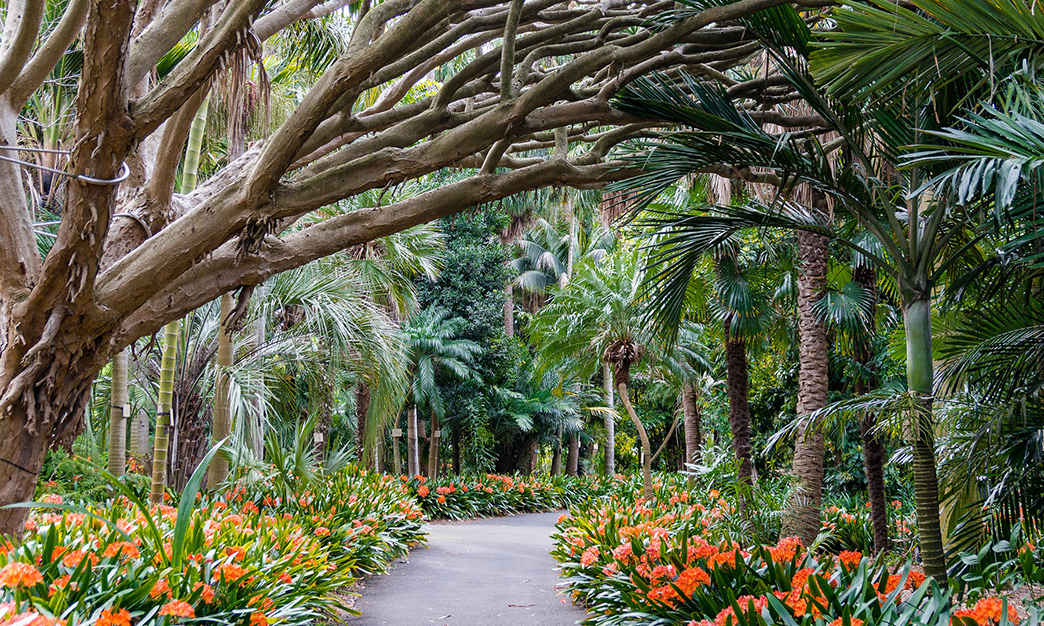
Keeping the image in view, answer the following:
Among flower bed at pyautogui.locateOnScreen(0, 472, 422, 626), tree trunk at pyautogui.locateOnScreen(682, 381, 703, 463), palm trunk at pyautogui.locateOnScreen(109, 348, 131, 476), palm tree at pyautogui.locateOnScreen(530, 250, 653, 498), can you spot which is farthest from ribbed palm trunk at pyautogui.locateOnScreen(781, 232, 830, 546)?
palm trunk at pyautogui.locateOnScreen(109, 348, 131, 476)

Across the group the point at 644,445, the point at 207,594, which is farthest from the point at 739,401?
the point at 207,594

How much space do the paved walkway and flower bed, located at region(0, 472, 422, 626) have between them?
61cm

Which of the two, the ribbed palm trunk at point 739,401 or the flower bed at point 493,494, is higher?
the ribbed palm trunk at point 739,401

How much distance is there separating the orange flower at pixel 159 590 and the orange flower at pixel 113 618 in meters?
0.37

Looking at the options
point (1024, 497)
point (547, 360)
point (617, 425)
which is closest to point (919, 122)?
point (1024, 497)

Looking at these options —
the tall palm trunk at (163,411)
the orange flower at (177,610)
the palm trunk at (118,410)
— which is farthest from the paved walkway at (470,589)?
the palm trunk at (118,410)

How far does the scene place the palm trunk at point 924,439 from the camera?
3691 mm

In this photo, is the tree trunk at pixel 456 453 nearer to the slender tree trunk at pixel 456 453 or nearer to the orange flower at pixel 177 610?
the slender tree trunk at pixel 456 453

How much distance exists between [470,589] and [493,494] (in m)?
10.2

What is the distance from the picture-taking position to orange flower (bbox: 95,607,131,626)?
3178mm

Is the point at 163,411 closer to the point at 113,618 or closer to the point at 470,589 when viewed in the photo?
the point at 470,589

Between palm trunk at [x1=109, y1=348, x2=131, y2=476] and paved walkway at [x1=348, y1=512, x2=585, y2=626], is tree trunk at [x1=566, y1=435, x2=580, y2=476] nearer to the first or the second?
paved walkway at [x1=348, y1=512, x2=585, y2=626]

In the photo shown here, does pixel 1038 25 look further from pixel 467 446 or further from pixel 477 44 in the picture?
pixel 467 446

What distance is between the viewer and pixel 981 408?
4.68 metres
